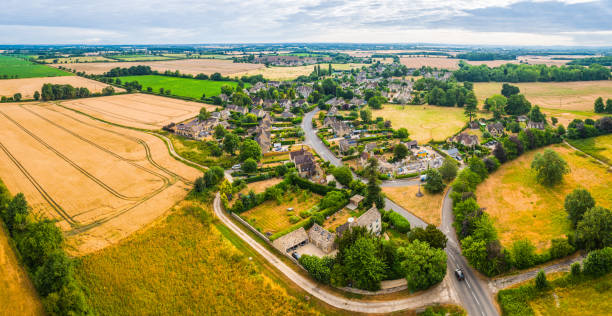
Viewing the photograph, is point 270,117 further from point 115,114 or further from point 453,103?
point 453,103

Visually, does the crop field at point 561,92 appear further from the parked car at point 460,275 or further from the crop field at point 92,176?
the crop field at point 92,176

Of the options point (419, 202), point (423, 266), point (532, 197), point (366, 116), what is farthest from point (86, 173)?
point (532, 197)

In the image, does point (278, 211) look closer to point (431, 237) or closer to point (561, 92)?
point (431, 237)

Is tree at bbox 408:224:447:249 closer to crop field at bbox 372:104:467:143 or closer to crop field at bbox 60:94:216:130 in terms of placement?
crop field at bbox 372:104:467:143

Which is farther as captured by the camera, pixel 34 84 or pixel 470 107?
pixel 34 84

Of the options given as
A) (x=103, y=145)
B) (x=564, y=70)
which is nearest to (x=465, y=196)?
(x=103, y=145)

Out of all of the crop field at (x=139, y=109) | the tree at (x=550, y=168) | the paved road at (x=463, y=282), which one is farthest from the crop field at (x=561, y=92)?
the crop field at (x=139, y=109)

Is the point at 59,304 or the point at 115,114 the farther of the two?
the point at 115,114

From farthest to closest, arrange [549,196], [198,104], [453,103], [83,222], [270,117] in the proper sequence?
[198,104] < [453,103] < [270,117] < [549,196] < [83,222]
